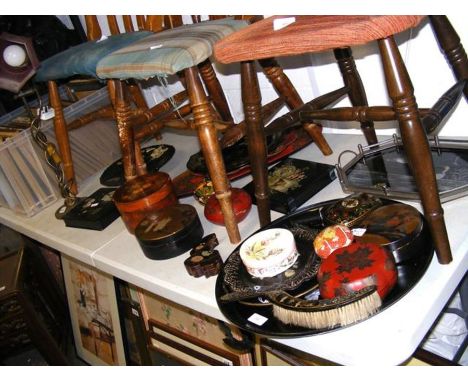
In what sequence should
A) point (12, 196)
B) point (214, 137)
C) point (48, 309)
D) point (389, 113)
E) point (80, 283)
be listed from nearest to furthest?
1. point (389, 113)
2. point (214, 137)
3. point (12, 196)
4. point (80, 283)
5. point (48, 309)

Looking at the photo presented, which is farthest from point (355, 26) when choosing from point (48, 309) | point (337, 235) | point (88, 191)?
point (48, 309)

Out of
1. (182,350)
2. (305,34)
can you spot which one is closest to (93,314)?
(182,350)

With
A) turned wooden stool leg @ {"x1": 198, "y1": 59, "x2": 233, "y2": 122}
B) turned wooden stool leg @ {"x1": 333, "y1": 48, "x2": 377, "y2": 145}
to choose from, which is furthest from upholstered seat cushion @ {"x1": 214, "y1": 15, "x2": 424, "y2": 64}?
turned wooden stool leg @ {"x1": 198, "y1": 59, "x2": 233, "y2": 122}

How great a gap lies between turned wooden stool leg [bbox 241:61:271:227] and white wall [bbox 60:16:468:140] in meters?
0.41

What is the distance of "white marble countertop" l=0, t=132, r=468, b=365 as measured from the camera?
65cm

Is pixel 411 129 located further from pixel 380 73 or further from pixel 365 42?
pixel 380 73

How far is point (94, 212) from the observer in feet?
4.05

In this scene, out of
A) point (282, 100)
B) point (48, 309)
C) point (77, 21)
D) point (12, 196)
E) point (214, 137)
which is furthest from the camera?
point (77, 21)

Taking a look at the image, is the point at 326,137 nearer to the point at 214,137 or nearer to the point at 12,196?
the point at 214,137

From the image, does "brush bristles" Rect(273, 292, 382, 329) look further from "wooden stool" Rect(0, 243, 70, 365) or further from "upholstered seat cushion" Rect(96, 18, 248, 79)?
"wooden stool" Rect(0, 243, 70, 365)

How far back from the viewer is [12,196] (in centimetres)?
138

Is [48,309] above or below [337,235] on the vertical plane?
below

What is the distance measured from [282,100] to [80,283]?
0.86m

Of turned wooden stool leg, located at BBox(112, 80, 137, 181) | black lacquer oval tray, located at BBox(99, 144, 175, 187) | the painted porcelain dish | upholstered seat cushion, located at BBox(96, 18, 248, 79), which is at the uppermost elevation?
upholstered seat cushion, located at BBox(96, 18, 248, 79)
